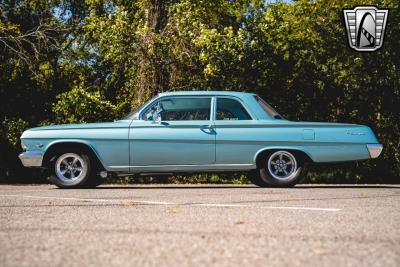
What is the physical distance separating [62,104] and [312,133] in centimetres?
Answer: 727

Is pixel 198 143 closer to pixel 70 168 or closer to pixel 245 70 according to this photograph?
pixel 70 168

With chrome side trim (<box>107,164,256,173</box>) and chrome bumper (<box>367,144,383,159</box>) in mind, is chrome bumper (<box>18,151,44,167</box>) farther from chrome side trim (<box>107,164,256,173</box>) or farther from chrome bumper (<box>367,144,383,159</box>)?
chrome bumper (<box>367,144,383,159</box>)

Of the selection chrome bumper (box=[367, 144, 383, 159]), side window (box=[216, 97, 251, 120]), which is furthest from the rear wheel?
chrome bumper (box=[367, 144, 383, 159])

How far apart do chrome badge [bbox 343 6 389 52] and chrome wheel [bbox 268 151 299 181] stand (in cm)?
502

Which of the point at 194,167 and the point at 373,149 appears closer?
the point at 373,149

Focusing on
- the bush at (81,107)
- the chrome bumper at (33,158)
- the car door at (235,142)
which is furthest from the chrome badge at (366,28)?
the chrome bumper at (33,158)

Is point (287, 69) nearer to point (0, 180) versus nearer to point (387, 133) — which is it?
point (387, 133)

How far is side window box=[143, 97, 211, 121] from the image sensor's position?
1057 cm

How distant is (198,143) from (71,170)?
7.23 ft

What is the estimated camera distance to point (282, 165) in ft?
34.3

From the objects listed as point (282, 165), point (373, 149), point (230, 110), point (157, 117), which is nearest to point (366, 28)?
point (373, 149)

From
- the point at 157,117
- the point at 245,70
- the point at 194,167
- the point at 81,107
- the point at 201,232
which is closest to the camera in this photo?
the point at 201,232

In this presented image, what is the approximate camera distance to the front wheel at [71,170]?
34.6ft

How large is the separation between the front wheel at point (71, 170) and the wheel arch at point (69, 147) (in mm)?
101
